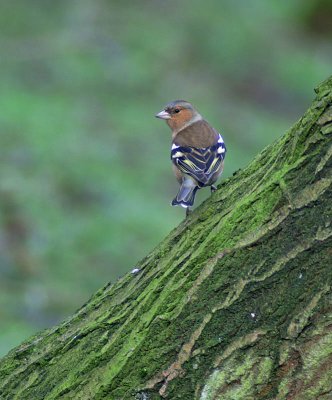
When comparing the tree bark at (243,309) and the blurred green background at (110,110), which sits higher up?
the blurred green background at (110,110)

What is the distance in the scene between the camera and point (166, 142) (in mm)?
12805

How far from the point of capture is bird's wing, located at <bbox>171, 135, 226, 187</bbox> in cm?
535

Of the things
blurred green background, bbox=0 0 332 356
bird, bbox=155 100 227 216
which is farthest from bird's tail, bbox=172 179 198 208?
blurred green background, bbox=0 0 332 356

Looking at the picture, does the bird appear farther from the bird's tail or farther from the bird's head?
the bird's head

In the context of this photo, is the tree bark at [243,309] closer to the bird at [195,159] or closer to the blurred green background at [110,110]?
the bird at [195,159]

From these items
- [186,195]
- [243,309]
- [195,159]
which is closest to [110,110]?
[195,159]

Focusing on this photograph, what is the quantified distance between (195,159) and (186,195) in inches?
14.1

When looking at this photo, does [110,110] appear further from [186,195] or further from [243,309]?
[243,309]

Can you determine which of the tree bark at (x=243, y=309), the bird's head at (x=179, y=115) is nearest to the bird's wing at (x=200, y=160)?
the bird's head at (x=179, y=115)

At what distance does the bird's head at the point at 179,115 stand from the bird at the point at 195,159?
1.50 feet

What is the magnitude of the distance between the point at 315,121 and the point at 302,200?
0.28m

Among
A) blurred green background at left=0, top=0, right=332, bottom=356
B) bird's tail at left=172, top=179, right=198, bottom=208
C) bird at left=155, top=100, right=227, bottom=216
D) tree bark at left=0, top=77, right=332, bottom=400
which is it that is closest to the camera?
tree bark at left=0, top=77, right=332, bottom=400

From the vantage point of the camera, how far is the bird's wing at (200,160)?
5.35 m

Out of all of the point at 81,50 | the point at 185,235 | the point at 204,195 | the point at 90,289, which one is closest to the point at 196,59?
the point at 81,50
